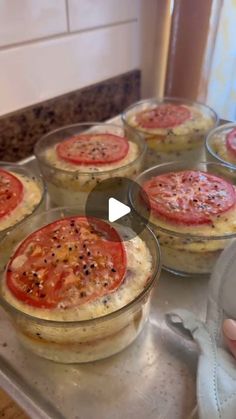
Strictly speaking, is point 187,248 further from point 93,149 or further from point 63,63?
point 63,63

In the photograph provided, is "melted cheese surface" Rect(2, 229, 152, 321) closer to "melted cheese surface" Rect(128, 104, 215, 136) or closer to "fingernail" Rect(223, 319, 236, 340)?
"fingernail" Rect(223, 319, 236, 340)

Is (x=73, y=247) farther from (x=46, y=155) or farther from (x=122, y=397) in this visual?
(x=46, y=155)

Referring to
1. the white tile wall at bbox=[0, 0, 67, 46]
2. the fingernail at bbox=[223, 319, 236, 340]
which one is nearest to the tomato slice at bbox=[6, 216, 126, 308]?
the fingernail at bbox=[223, 319, 236, 340]

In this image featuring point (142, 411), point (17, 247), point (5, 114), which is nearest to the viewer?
point (142, 411)

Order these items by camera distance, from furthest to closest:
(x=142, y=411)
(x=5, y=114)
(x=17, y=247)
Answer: (x=5, y=114) → (x=17, y=247) → (x=142, y=411)

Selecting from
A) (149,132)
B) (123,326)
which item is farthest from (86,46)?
(123,326)

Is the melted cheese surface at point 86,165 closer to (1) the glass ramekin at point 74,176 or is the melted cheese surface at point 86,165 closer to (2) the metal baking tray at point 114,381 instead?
(1) the glass ramekin at point 74,176

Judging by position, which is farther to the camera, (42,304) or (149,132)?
(149,132)

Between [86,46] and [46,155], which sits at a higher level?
[86,46]
